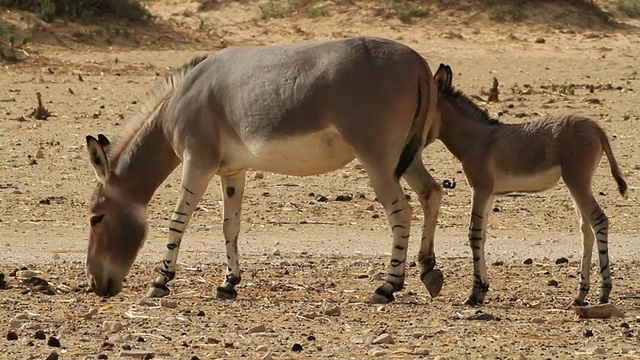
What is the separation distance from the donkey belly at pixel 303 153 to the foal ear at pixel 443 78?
943 millimetres

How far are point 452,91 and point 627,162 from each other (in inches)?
265

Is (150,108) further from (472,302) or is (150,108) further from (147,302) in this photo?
(472,302)

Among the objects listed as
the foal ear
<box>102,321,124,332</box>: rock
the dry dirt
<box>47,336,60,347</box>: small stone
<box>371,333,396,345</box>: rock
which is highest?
the foal ear

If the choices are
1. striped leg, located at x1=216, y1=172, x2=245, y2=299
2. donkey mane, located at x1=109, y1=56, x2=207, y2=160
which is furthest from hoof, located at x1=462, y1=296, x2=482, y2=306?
donkey mane, located at x1=109, y1=56, x2=207, y2=160

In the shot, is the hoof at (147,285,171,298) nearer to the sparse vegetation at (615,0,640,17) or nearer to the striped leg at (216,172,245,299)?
the striped leg at (216,172,245,299)

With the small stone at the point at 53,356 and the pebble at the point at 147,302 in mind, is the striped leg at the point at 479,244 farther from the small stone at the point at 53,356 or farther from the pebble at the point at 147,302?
the small stone at the point at 53,356

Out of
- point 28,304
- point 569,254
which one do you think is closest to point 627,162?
point 569,254

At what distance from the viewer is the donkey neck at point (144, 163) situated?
38.7 feet

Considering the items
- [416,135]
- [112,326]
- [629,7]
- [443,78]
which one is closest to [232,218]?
[416,135]

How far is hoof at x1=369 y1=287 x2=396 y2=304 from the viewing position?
11.0m

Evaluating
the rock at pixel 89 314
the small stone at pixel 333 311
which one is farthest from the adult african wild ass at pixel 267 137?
the rock at pixel 89 314

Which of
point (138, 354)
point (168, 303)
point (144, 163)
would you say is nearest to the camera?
point (138, 354)

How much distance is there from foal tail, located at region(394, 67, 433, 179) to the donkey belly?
362 mm

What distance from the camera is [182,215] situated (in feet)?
38.0
